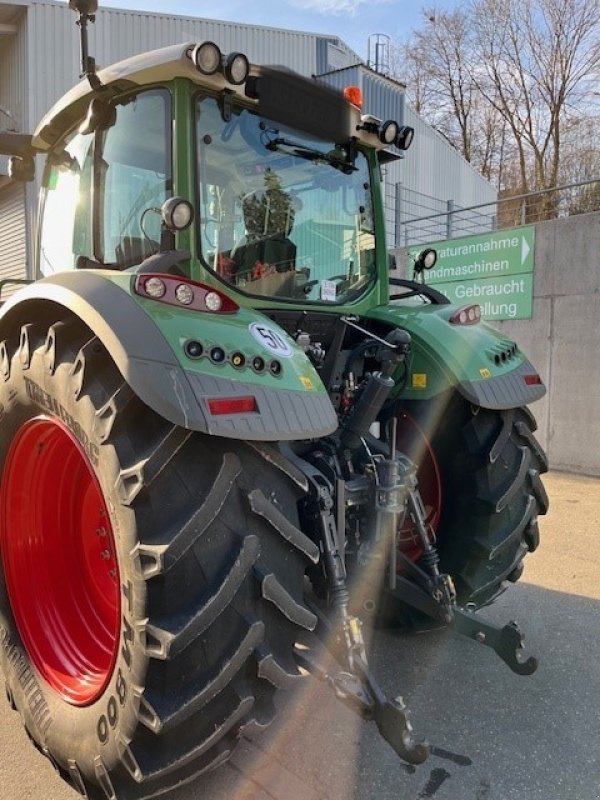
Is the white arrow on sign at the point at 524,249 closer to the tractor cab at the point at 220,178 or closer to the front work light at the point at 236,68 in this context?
the tractor cab at the point at 220,178

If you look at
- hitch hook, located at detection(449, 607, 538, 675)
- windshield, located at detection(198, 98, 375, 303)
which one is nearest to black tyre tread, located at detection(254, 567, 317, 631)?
hitch hook, located at detection(449, 607, 538, 675)

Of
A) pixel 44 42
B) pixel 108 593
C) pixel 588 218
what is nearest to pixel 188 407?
pixel 108 593

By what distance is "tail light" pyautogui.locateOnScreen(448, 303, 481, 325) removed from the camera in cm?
311

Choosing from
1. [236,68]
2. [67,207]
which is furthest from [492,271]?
[236,68]

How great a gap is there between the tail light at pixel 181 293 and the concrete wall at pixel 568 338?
19.4 feet

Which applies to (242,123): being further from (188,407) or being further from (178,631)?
(178,631)

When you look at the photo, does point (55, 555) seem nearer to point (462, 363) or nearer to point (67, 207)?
point (67, 207)

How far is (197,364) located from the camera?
→ 185 centimetres

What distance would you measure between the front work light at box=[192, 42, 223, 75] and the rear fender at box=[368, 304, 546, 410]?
4.20 ft

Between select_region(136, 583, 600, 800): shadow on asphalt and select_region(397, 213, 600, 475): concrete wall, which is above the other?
select_region(397, 213, 600, 475): concrete wall

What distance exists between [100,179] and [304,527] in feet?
5.25

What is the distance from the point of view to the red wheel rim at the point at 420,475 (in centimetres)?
305

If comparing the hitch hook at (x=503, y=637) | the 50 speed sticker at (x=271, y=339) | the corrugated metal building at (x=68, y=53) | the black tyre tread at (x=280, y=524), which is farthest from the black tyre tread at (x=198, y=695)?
the corrugated metal building at (x=68, y=53)

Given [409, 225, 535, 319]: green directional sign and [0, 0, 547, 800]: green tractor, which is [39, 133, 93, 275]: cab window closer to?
[0, 0, 547, 800]: green tractor
